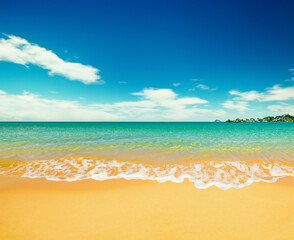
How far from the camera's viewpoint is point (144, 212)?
13.2 ft

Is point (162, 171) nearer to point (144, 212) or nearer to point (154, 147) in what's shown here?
point (144, 212)

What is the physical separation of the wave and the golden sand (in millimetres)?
701

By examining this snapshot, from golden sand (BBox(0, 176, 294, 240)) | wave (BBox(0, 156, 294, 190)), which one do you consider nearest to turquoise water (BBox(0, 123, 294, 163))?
wave (BBox(0, 156, 294, 190))

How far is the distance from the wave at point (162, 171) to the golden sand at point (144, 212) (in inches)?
27.6

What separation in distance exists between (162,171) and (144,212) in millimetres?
3612

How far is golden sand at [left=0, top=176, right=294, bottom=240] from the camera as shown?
3.31 meters

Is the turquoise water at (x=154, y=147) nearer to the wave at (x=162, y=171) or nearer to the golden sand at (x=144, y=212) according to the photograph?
the wave at (x=162, y=171)

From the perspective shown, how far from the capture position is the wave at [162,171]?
6.31m

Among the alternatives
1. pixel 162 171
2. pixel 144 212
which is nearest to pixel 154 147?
pixel 162 171

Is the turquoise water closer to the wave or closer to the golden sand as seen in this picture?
the wave

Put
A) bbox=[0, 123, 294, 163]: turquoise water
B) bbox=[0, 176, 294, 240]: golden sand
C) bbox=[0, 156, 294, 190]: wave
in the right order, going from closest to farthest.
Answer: bbox=[0, 176, 294, 240]: golden sand, bbox=[0, 156, 294, 190]: wave, bbox=[0, 123, 294, 163]: turquoise water

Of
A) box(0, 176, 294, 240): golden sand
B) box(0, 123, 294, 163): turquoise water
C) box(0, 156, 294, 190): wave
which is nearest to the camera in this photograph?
box(0, 176, 294, 240): golden sand

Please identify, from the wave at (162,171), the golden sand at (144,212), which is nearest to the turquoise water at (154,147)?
the wave at (162,171)

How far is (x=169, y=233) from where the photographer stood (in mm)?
3322
